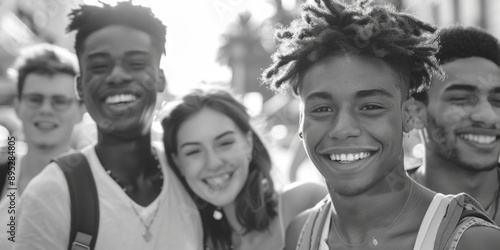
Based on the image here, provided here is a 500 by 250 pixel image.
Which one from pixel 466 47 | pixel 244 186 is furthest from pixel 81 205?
pixel 466 47

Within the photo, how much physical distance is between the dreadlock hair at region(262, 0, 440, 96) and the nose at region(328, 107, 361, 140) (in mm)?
261

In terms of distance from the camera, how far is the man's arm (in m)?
2.51

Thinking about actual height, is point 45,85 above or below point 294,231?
above

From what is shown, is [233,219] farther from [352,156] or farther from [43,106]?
[43,106]

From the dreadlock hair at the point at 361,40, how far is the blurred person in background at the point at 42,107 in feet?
7.05

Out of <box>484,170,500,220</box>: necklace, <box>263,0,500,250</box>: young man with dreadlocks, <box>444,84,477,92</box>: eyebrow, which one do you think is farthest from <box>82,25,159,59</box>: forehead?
<box>484,170,500,220</box>: necklace

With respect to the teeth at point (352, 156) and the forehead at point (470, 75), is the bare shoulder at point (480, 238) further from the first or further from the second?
the forehead at point (470, 75)

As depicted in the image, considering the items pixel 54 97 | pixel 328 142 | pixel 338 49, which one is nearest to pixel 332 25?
pixel 338 49

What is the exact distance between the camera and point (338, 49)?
7.47 ft

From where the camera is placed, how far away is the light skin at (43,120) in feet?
13.1

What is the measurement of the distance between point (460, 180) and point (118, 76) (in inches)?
75.9

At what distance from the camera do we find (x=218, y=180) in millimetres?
3162

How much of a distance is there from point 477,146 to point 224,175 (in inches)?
54.7

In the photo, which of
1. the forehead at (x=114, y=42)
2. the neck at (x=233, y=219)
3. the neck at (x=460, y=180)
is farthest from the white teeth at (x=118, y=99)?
the neck at (x=460, y=180)
